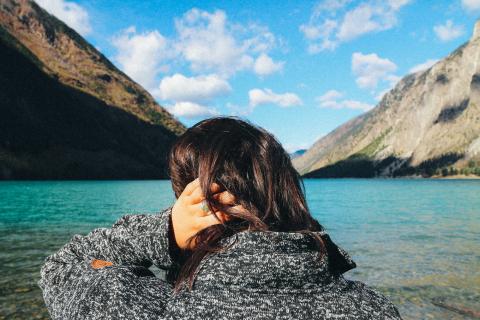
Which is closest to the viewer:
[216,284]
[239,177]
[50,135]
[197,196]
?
[216,284]

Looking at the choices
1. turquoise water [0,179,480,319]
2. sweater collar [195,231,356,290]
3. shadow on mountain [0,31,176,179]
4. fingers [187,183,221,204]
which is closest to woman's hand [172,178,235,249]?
fingers [187,183,221,204]

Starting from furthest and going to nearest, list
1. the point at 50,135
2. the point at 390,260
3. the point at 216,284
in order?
1. the point at 50,135
2. the point at 390,260
3. the point at 216,284

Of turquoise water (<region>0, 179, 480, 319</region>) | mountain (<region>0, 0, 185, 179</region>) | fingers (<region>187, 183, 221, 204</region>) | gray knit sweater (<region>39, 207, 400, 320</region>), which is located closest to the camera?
gray knit sweater (<region>39, 207, 400, 320</region>)

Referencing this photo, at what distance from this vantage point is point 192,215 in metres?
2.32

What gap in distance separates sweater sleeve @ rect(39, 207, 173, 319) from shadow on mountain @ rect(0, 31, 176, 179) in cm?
15173

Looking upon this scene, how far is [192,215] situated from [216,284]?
361mm

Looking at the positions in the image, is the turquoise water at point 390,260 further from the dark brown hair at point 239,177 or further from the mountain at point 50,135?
the mountain at point 50,135

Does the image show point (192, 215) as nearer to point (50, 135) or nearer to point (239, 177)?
point (239, 177)

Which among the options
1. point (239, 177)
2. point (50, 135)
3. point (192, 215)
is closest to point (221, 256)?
point (192, 215)

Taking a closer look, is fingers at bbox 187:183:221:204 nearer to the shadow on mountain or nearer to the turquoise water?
the turquoise water

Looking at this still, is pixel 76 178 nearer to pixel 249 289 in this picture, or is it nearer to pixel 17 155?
pixel 17 155

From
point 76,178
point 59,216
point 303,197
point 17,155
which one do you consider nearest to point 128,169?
point 76,178

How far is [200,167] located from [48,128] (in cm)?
17905

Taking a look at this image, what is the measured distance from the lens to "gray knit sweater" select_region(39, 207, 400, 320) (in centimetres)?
219
